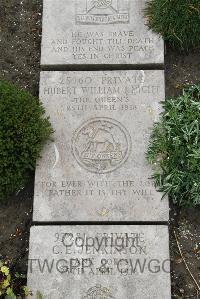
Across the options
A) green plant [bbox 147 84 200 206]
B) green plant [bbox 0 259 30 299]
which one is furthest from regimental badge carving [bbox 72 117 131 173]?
green plant [bbox 0 259 30 299]

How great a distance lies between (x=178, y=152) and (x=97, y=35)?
145 cm

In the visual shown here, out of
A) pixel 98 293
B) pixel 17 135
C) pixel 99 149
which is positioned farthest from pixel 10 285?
pixel 99 149

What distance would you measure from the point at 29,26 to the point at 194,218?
2629 mm

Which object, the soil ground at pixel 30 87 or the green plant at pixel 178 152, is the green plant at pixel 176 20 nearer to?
the soil ground at pixel 30 87

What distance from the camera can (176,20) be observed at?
219 inches

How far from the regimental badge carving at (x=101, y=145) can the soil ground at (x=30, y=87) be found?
581mm

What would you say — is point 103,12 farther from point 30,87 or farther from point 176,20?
point 30,87

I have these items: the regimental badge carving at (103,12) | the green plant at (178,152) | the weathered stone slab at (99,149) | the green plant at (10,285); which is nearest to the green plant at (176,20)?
the regimental badge carving at (103,12)

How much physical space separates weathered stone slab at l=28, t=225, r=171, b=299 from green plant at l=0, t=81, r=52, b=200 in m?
0.53

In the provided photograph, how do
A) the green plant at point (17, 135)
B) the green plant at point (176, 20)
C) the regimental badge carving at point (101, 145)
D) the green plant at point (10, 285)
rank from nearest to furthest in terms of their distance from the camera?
the green plant at point (10, 285), the green plant at point (17, 135), the regimental badge carving at point (101, 145), the green plant at point (176, 20)

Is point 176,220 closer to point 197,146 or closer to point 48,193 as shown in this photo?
point 197,146

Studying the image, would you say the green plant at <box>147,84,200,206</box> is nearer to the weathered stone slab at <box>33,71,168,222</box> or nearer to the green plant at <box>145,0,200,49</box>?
the weathered stone slab at <box>33,71,168,222</box>

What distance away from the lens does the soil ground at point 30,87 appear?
5.25 meters

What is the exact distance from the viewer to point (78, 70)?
566 cm
